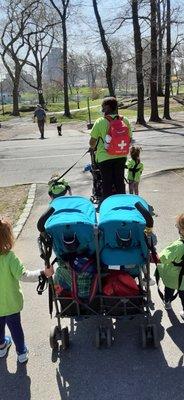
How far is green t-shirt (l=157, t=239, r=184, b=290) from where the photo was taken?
383 centimetres

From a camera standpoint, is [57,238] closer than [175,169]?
Yes

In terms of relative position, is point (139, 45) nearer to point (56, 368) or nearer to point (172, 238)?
point (172, 238)

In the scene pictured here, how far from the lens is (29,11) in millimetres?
38406

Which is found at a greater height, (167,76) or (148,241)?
(167,76)

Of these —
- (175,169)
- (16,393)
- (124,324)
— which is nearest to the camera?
(16,393)

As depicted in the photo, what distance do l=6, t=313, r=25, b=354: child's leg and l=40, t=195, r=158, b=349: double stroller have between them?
247 mm

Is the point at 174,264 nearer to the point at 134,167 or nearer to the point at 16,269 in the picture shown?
the point at 16,269

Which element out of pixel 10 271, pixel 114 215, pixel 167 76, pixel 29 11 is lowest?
pixel 10 271

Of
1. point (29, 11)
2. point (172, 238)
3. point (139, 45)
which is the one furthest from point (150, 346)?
point (29, 11)

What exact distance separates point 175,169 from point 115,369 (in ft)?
26.2

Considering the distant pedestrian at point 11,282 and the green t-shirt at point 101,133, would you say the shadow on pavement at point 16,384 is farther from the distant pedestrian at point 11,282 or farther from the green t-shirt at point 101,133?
the green t-shirt at point 101,133

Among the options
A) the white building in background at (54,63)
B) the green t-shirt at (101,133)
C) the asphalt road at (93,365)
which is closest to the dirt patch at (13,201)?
the green t-shirt at (101,133)

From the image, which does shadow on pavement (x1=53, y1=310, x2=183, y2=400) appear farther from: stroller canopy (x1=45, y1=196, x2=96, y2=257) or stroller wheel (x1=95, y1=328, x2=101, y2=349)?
stroller canopy (x1=45, y1=196, x2=96, y2=257)

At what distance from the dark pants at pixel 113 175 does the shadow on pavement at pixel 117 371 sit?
2.92 m
